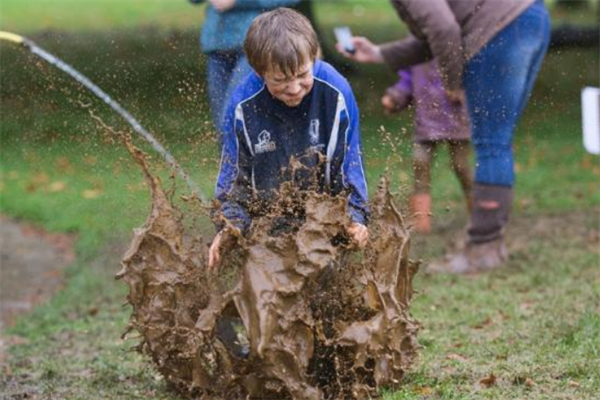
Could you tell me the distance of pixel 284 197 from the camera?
15.3ft

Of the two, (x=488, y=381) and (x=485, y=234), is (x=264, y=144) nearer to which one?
(x=488, y=381)

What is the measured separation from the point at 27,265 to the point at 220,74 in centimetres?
341

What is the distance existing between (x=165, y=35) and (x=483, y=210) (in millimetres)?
2243

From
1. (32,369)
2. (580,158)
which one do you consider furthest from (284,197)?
(580,158)

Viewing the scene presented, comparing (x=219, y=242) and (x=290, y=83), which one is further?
(x=219, y=242)

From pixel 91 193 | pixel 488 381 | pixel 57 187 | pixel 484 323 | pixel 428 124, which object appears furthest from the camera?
pixel 57 187

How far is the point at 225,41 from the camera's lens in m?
6.79

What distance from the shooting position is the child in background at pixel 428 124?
753 centimetres

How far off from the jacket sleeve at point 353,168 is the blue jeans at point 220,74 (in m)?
1.88

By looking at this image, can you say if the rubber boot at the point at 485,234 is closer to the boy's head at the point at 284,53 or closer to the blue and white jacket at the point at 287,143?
the blue and white jacket at the point at 287,143

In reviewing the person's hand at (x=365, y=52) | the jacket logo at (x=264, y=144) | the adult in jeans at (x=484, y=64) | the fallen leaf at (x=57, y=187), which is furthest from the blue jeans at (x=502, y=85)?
the fallen leaf at (x=57, y=187)

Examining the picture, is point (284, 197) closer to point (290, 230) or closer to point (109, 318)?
point (290, 230)

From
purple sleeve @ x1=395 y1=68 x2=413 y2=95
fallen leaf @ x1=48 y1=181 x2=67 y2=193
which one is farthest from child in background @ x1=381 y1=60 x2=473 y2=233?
fallen leaf @ x1=48 y1=181 x2=67 y2=193

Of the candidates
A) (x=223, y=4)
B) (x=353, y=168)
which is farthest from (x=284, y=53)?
(x=223, y=4)
